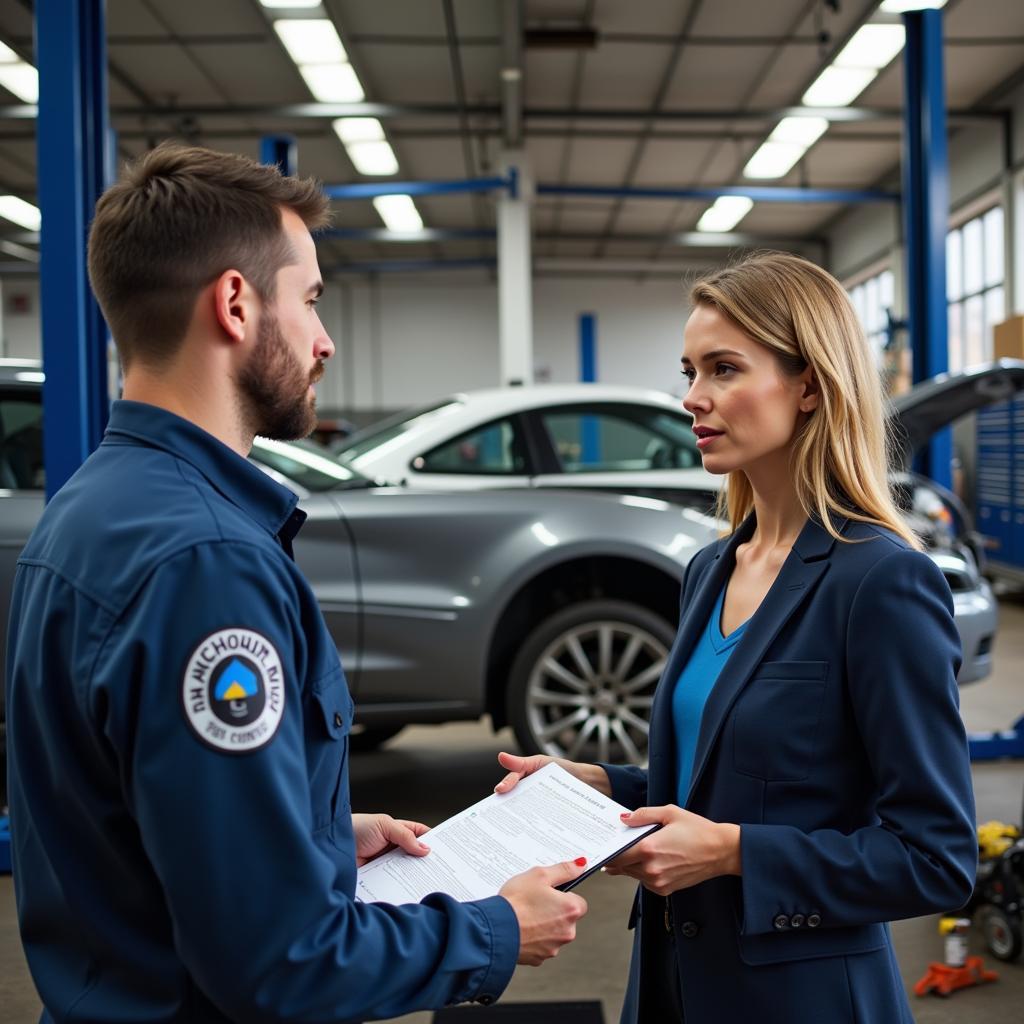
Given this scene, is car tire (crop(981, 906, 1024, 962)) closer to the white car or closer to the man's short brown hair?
the white car

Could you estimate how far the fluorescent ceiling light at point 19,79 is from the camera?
9.73 meters

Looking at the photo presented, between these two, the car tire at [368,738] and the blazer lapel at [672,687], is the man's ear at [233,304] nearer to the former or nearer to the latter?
the blazer lapel at [672,687]

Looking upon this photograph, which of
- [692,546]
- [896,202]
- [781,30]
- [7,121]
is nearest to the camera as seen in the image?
[692,546]

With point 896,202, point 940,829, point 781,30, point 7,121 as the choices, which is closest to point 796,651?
point 940,829

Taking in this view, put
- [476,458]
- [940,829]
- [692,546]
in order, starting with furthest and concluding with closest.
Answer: [476,458], [692,546], [940,829]

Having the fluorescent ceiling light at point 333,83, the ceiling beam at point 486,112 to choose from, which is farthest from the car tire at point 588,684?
the ceiling beam at point 486,112

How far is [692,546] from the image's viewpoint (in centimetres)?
429

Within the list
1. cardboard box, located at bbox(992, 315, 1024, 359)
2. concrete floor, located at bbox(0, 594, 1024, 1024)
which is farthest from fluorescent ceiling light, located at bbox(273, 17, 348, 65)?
cardboard box, located at bbox(992, 315, 1024, 359)

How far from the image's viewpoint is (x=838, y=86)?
1105 cm

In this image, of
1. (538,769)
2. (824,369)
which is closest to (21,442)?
(538,769)

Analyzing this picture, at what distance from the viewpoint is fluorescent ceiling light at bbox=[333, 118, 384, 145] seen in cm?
1211

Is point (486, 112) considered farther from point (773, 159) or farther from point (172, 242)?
point (172, 242)

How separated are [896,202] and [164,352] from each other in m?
16.5

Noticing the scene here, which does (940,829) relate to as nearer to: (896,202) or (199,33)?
(199,33)
